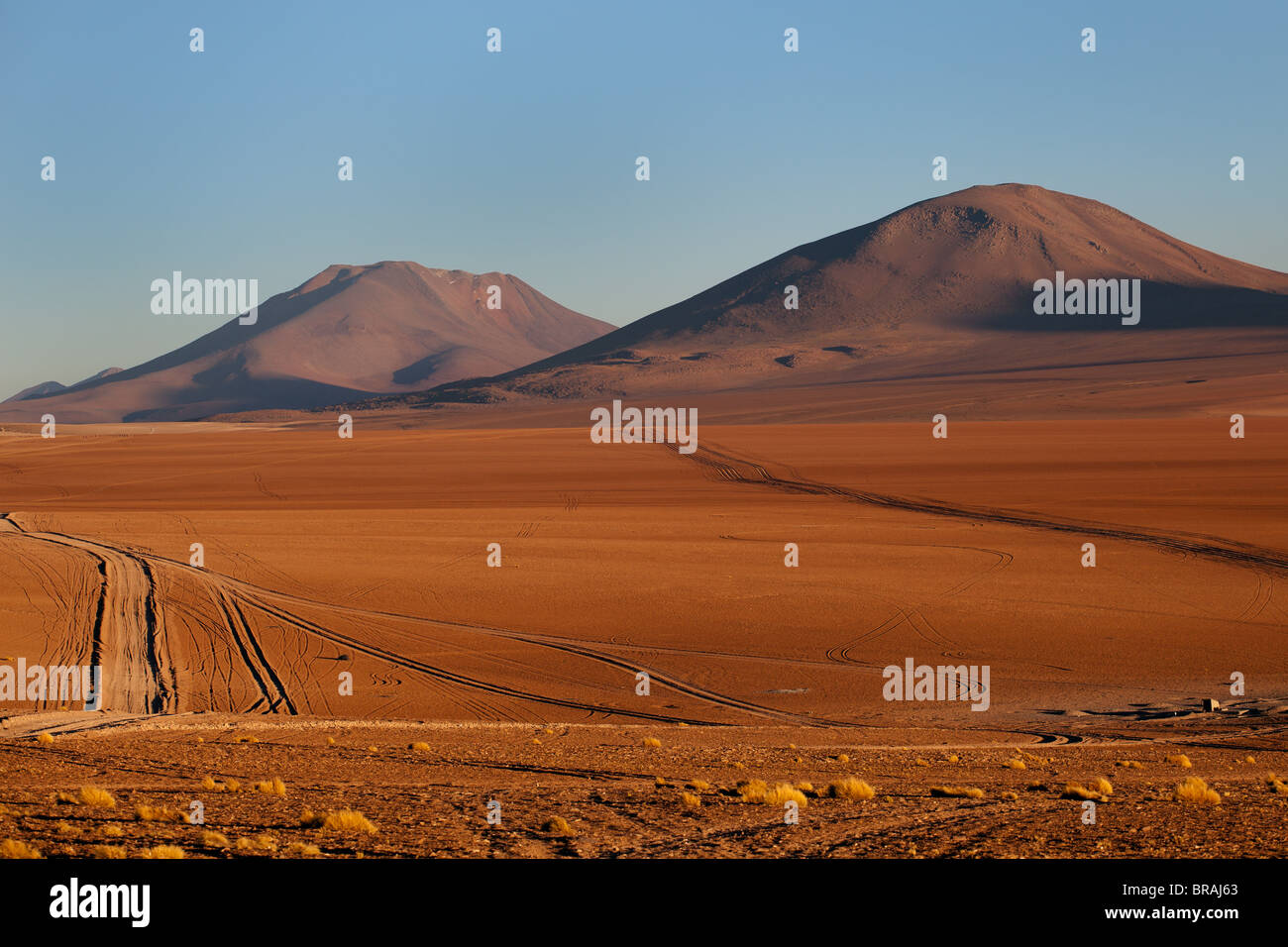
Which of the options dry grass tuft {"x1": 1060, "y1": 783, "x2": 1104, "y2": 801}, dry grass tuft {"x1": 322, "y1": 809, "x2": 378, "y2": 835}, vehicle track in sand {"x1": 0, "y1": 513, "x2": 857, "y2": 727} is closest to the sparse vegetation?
dry grass tuft {"x1": 1060, "y1": 783, "x2": 1104, "y2": 801}

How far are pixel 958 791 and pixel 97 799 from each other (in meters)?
6.87

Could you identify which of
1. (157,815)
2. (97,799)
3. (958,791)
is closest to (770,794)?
(958,791)

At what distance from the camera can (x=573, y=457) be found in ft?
206

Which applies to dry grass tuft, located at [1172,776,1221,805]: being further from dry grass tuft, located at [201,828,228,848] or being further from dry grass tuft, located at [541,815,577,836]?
dry grass tuft, located at [201,828,228,848]

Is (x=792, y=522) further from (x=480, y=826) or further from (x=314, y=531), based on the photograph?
(x=480, y=826)

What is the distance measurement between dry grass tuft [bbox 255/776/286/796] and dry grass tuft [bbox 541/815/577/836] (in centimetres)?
258

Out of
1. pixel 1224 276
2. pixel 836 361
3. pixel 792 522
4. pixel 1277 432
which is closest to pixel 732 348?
pixel 836 361

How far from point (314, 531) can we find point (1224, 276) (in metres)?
192

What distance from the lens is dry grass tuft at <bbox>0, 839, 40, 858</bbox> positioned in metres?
6.47

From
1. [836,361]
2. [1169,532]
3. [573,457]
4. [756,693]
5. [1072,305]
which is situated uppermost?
[1072,305]

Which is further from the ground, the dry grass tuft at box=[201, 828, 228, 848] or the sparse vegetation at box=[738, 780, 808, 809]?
the dry grass tuft at box=[201, 828, 228, 848]

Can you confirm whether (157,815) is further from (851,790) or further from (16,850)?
(851,790)

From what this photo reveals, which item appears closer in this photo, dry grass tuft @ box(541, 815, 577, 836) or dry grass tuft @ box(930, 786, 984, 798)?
dry grass tuft @ box(541, 815, 577, 836)

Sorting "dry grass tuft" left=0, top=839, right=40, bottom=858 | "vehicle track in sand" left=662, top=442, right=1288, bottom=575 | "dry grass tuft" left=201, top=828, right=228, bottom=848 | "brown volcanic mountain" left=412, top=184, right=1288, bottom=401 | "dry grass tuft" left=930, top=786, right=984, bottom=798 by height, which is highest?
"brown volcanic mountain" left=412, top=184, right=1288, bottom=401
